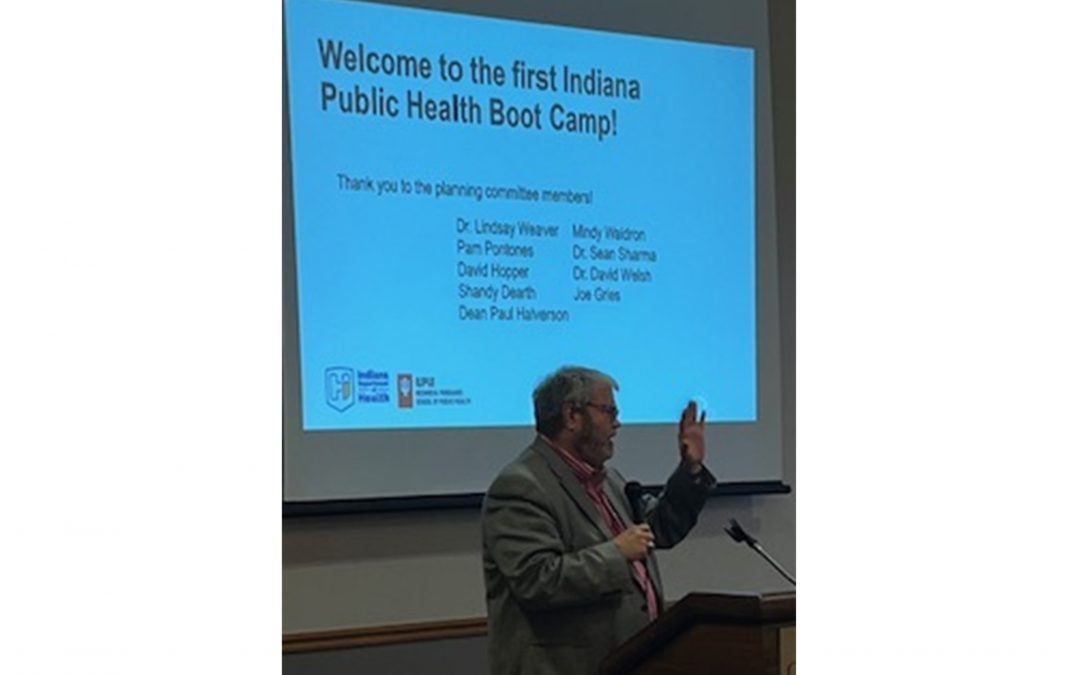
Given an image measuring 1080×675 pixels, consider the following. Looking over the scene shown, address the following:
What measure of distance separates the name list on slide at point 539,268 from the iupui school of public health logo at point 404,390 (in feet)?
0.71

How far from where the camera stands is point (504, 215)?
432cm

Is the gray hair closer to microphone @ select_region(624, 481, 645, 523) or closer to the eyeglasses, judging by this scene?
the eyeglasses

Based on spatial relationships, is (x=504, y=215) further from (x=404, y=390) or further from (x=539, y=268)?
(x=404, y=390)

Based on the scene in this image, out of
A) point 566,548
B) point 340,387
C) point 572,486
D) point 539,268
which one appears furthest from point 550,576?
point 539,268

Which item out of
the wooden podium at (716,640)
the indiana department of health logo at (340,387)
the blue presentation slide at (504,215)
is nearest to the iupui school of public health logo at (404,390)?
the blue presentation slide at (504,215)

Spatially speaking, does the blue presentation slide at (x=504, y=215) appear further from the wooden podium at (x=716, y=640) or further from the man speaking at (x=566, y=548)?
the wooden podium at (x=716, y=640)

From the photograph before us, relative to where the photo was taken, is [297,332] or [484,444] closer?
[297,332]

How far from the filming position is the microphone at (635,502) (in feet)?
11.5

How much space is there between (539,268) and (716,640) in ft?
4.88

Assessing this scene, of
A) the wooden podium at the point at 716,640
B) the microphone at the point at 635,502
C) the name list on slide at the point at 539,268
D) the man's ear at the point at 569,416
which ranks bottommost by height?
the wooden podium at the point at 716,640

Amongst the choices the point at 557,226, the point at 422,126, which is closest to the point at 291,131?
the point at 422,126
